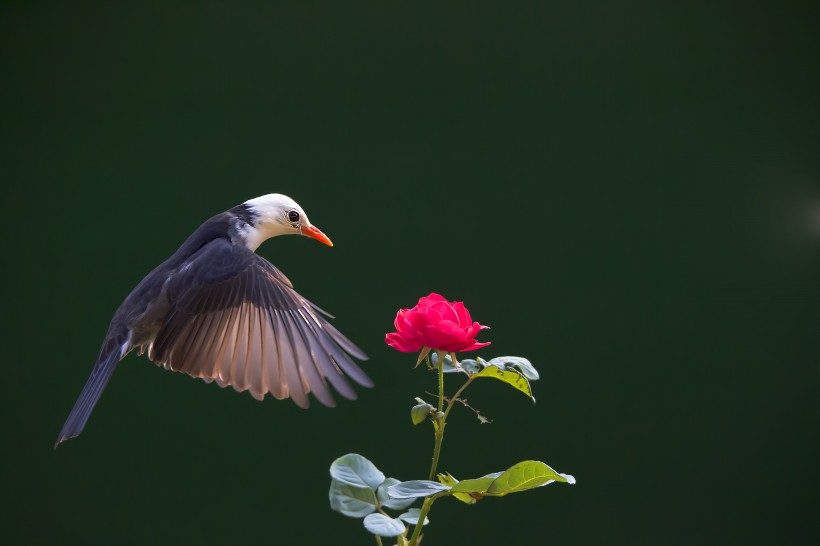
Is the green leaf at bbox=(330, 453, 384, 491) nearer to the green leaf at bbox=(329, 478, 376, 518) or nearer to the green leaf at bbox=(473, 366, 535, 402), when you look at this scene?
the green leaf at bbox=(329, 478, 376, 518)

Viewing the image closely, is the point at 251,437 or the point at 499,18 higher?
the point at 499,18

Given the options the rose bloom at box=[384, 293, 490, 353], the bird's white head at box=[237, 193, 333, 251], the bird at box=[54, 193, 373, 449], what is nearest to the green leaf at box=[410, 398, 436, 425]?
the rose bloom at box=[384, 293, 490, 353]

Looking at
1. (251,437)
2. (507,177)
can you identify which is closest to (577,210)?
(507,177)

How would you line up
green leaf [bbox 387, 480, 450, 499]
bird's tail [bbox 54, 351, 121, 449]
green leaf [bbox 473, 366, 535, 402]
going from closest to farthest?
green leaf [bbox 387, 480, 450, 499], green leaf [bbox 473, 366, 535, 402], bird's tail [bbox 54, 351, 121, 449]

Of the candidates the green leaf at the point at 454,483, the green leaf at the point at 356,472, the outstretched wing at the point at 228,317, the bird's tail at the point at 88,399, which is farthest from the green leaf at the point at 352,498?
the bird's tail at the point at 88,399

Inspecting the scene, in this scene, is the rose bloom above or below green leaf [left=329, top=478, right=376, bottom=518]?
above

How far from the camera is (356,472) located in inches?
45.6

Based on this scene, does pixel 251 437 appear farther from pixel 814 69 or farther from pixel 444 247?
pixel 814 69

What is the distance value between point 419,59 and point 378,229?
0.55 metres

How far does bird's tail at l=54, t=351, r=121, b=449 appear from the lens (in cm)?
148

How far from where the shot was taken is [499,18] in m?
2.77

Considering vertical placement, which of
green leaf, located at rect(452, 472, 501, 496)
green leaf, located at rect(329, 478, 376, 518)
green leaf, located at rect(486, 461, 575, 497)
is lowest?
green leaf, located at rect(329, 478, 376, 518)

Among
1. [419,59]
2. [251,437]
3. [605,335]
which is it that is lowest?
[251,437]

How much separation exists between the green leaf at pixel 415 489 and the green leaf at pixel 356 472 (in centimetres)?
13
